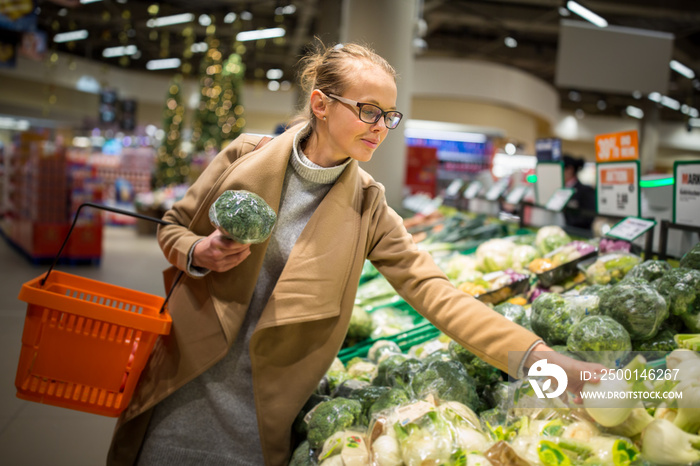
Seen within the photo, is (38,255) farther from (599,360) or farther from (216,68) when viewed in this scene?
(599,360)

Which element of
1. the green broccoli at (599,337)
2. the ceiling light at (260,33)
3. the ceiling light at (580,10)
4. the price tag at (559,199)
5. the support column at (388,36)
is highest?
the ceiling light at (260,33)

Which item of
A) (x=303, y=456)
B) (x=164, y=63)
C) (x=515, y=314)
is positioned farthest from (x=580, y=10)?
(x=164, y=63)

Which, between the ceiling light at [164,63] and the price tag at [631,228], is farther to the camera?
the ceiling light at [164,63]

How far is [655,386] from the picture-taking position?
4.10 ft

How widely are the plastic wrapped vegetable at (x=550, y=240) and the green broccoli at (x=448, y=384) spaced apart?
142cm

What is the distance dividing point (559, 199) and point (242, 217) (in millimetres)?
2613

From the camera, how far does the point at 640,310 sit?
5.10 ft

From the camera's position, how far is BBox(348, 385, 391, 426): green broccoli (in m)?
1.71

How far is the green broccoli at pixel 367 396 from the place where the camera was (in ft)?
5.61

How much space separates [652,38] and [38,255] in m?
9.55

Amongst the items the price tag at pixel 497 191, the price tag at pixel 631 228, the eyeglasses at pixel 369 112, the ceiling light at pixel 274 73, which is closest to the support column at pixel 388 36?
the price tag at pixel 497 191

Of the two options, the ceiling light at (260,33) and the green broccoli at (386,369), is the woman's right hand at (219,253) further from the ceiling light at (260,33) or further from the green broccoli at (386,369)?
the ceiling light at (260,33)

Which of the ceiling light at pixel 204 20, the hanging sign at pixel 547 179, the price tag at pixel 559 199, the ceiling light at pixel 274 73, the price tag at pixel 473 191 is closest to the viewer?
the price tag at pixel 559 199

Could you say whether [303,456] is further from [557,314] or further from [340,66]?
[340,66]
